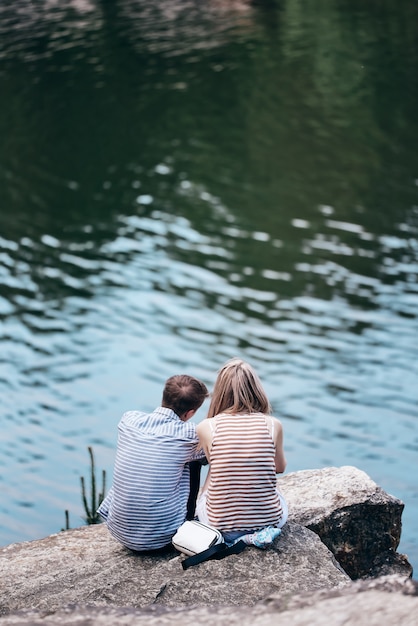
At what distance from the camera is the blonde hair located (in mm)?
5316

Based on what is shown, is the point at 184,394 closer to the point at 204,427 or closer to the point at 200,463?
the point at 204,427

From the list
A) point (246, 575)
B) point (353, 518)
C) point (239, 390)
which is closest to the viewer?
point (246, 575)

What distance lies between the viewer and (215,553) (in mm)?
5203

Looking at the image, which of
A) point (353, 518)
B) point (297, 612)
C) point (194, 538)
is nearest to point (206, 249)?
point (353, 518)

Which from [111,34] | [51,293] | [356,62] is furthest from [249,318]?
[111,34]

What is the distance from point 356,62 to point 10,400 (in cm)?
1771

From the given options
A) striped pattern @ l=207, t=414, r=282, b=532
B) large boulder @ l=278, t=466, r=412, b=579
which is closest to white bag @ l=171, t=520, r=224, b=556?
striped pattern @ l=207, t=414, r=282, b=532

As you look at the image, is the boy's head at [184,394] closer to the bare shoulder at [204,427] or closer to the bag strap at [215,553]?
the bare shoulder at [204,427]

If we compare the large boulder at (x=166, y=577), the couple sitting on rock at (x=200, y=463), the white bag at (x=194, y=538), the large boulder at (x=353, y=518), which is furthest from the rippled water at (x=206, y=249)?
the white bag at (x=194, y=538)

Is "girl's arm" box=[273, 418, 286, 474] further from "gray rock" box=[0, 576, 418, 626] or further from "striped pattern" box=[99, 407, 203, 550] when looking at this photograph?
"gray rock" box=[0, 576, 418, 626]

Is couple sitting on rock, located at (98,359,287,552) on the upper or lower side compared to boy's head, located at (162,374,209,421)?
lower

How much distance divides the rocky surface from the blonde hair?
0.77 meters

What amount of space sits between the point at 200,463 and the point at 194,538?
573 millimetres

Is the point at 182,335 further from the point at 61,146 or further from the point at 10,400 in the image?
the point at 61,146
